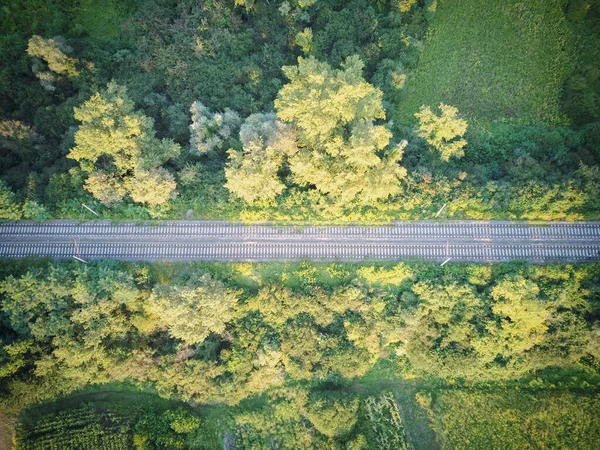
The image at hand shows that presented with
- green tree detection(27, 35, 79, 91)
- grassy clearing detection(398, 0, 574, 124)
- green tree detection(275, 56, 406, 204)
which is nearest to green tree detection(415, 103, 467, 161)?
green tree detection(275, 56, 406, 204)

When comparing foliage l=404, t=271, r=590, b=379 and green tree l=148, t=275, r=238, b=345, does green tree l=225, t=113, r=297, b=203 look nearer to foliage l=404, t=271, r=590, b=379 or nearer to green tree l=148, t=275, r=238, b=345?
green tree l=148, t=275, r=238, b=345

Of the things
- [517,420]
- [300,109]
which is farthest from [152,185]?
[517,420]

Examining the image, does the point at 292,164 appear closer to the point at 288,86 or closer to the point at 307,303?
the point at 288,86

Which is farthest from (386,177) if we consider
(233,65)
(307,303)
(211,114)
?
(233,65)

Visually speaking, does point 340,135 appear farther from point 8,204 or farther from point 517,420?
point 8,204

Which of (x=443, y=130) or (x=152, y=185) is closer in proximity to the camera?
(x=152, y=185)

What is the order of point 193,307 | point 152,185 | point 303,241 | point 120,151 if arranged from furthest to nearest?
point 120,151
point 303,241
point 152,185
point 193,307

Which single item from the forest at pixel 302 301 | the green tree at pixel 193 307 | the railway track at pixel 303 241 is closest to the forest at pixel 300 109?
the forest at pixel 302 301
